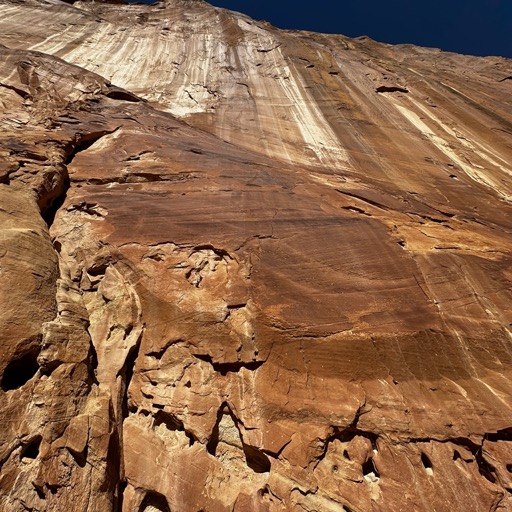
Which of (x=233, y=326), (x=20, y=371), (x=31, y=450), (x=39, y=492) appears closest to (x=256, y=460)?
(x=233, y=326)

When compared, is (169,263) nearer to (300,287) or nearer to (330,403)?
(300,287)

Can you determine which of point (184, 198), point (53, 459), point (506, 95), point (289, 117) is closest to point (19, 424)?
point (53, 459)

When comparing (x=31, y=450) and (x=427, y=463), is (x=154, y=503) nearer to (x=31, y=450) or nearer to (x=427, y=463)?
(x=31, y=450)

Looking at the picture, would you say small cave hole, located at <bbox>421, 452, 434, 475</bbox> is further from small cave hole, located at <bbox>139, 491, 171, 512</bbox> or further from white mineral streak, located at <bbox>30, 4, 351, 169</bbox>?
white mineral streak, located at <bbox>30, 4, 351, 169</bbox>

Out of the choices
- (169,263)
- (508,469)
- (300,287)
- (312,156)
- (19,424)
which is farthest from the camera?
(312,156)

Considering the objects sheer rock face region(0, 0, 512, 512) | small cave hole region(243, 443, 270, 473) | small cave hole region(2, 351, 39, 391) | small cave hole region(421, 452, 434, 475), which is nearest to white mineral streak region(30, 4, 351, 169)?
sheer rock face region(0, 0, 512, 512)

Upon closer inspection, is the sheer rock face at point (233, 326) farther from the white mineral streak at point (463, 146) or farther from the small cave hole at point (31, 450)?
the white mineral streak at point (463, 146)

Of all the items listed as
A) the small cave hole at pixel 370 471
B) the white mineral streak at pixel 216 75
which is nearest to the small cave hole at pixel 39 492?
the small cave hole at pixel 370 471
